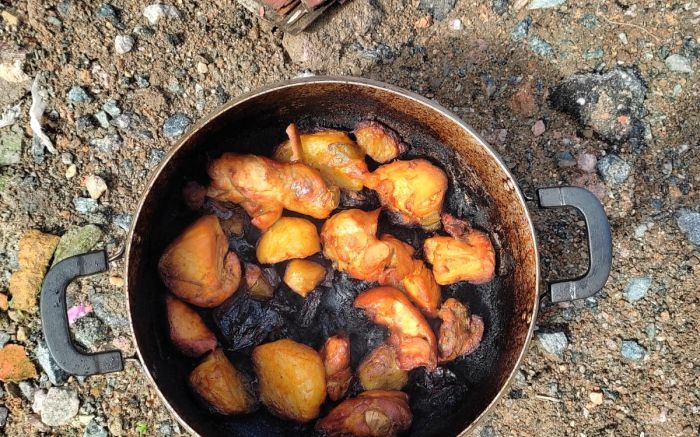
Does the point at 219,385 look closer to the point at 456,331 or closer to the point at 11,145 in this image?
the point at 456,331

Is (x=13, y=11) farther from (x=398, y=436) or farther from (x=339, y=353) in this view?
(x=398, y=436)

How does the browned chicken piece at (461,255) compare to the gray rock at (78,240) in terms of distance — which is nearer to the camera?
the browned chicken piece at (461,255)

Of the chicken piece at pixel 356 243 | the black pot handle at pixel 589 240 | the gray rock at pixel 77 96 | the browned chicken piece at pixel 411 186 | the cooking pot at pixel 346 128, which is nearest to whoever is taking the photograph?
the cooking pot at pixel 346 128

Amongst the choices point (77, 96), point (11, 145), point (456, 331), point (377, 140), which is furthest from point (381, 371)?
point (11, 145)

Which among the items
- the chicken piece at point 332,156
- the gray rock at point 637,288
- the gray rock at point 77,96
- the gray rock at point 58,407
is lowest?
the gray rock at point 637,288

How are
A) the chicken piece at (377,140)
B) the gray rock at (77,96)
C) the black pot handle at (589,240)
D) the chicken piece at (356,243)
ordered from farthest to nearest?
the gray rock at (77,96)
the chicken piece at (377,140)
the chicken piece at (356,243)
the black pot handle at (589,240)

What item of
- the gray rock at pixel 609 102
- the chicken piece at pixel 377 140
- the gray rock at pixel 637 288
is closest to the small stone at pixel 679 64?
the gray rock at pixel 609 102

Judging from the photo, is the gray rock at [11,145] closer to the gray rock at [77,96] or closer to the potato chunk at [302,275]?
the gray rock at [77,96]

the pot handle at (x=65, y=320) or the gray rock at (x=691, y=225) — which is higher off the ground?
the pot handle at (x=65, y=320)

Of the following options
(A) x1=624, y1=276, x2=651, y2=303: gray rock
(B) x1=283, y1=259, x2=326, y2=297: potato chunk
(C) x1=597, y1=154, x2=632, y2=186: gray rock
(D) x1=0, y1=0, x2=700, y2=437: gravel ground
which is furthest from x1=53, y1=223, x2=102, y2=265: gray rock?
(A) x1=624, y1=276, x2=651, y2=303: gray rock
